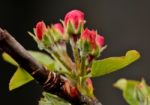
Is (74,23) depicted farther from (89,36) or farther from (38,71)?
(38,71)

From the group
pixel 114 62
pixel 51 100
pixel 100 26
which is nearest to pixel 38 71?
pixel 51 100

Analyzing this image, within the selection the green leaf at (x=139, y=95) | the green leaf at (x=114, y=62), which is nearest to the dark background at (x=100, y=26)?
the green leaf at (x=139, y=95)

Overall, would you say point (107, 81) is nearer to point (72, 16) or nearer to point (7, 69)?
point (7, 69)

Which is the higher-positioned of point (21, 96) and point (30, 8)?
point (30, 8)

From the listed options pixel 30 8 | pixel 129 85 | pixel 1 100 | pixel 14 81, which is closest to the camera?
pixel 14 81

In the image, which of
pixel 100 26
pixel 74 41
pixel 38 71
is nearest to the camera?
pixel 38 71

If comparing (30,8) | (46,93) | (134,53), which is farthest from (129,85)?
(30,8)

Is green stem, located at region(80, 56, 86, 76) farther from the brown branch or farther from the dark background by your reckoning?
the dark background
